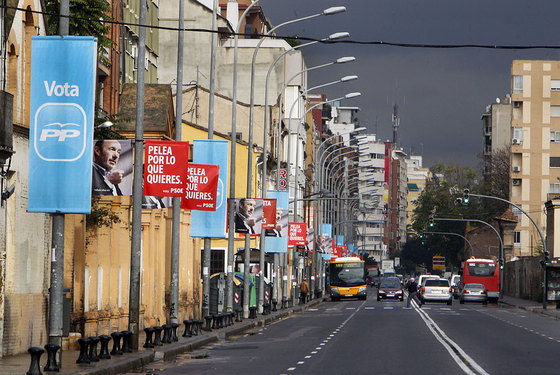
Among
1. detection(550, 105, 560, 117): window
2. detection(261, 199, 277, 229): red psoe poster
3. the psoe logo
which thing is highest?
detection(550, 105, 560, 117): window

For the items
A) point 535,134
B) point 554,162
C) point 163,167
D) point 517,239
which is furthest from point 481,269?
point 163,167

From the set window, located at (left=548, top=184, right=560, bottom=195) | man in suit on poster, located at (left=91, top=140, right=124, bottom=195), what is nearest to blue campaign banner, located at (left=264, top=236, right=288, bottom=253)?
man in suit on poster, located at (left=91, top=140, right=124, bottom=195)

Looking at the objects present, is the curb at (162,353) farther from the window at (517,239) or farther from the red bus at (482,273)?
the window at (517,239)

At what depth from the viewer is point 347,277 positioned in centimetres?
9450

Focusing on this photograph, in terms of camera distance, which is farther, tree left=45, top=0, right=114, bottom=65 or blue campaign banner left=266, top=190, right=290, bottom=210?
blue campaign banner left=266, top=190, right=290, bottom=210

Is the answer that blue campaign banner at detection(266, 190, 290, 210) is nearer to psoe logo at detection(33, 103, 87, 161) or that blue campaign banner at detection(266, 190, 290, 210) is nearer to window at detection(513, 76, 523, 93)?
psoe logo at detection(33, 103, 87, 161)

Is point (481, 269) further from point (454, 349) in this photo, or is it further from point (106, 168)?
point (106, 168)

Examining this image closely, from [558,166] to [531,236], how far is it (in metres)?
8.98

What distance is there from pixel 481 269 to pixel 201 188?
7175 cm

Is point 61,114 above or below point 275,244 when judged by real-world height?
above

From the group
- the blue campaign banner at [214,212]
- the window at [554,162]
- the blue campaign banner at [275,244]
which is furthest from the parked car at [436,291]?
the blue campaign banner at [214,212]

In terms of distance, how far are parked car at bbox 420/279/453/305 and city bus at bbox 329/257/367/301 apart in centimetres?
1045

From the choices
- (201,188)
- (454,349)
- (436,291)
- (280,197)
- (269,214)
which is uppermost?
(280,197)

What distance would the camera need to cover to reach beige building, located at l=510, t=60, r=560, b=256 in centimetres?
12025
